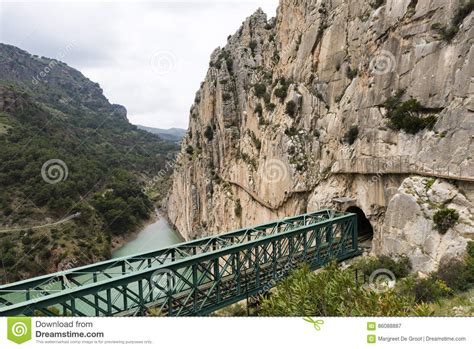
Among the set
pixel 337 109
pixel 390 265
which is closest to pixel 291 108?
pixel 337 109

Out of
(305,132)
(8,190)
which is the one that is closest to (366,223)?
(305,132)

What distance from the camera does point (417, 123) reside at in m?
18.9

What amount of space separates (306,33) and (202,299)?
2501cm

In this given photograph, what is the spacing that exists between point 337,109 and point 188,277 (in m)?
17.4

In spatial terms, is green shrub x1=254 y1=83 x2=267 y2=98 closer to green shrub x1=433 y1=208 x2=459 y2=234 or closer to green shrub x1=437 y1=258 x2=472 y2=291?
green shrub x1=433 y1=208 x2=459 y2=234

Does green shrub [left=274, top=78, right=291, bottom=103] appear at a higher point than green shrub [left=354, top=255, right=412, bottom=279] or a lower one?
higher

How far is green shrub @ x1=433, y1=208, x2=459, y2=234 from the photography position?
52.6 feet

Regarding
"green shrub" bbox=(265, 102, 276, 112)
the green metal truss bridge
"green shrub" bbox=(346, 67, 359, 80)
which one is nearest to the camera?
the green metal truss bridge

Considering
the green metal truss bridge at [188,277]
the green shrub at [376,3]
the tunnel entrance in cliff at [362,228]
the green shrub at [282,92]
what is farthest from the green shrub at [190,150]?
the green shrub at [376,3]

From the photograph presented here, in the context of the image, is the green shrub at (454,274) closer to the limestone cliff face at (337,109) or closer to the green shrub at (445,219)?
the green shrub at (445,219)

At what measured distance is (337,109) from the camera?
1024 inches

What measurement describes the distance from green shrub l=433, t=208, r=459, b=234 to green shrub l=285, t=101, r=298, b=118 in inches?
627

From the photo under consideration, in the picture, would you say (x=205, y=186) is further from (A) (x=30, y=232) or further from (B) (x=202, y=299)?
(B) (x=202, y=299)

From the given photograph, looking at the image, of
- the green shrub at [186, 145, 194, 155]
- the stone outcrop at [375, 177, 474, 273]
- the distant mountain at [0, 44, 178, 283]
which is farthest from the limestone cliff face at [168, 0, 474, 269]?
the distant mountain at [0, 44, 178, 283]
